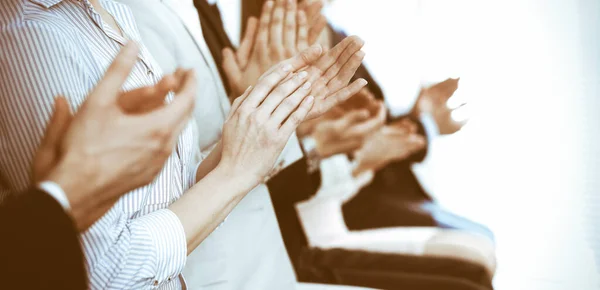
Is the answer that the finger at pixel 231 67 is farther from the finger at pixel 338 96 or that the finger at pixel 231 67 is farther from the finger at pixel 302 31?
the finger at pixel 338 96

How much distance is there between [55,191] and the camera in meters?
0.39

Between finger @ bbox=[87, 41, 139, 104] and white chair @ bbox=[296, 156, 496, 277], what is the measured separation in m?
0.80

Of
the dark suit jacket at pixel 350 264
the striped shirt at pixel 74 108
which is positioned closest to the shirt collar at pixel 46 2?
the striped shirt at pixel 74 108

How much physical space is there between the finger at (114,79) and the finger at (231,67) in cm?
47

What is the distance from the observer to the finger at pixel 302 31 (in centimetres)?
86

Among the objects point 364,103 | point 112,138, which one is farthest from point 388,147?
point 112,138

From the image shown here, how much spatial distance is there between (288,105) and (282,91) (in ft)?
0.07

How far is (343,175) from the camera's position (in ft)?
3.97

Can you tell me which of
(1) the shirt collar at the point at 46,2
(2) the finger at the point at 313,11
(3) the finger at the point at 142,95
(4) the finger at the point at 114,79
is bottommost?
(3) the finger at the point at 142,95

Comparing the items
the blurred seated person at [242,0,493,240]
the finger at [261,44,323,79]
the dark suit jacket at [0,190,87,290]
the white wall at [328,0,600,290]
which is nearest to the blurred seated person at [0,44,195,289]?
the dark suit jacket at [0,190,87,290]

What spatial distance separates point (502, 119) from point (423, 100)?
0.21 metres

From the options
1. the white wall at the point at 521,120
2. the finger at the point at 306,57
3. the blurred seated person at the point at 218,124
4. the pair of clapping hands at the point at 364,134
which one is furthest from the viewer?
the pair of clapping hands at the point at 364,134

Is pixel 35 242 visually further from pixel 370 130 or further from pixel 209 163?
pixel 370 130

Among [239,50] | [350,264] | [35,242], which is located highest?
[239,50]
